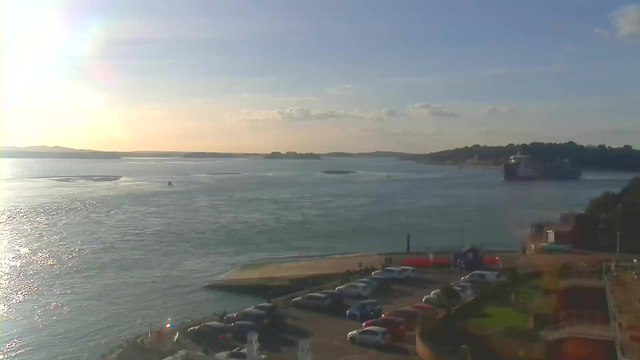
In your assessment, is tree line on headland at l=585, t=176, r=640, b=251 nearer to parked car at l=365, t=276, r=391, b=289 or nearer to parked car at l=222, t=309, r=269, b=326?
parked car at l=365, t=276, r=391, b=289

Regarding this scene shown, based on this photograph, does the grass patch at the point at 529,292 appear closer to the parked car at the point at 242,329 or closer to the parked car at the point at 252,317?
the parked car at the point at 252,317

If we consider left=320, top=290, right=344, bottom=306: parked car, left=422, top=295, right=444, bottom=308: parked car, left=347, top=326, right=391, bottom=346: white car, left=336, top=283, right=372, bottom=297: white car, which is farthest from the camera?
left=336, top=283, right=372, bottom=297: white car

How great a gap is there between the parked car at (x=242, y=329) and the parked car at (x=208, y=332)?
7 cm

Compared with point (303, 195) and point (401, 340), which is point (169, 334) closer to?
point (401, 340)

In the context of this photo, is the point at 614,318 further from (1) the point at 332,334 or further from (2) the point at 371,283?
(2) the point at 371,283

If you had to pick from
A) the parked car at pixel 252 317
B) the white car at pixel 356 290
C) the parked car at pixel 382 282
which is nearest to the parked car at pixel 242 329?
the parked car at pixel 252 317

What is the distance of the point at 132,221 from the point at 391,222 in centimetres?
986

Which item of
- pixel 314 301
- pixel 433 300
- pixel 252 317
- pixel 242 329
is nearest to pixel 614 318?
pixel 433 300

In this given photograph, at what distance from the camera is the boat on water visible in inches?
2037

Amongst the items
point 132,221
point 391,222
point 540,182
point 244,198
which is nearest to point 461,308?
point 391,222

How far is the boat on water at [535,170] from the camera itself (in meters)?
51.8

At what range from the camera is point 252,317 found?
7230mm

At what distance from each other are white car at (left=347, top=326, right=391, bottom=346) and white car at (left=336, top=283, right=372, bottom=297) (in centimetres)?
257

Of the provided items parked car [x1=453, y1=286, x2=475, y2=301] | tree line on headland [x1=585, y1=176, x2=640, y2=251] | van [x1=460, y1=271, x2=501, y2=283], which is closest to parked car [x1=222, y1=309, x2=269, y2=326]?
parked car [x1=453, y1=286, x2=475, y2=301]
